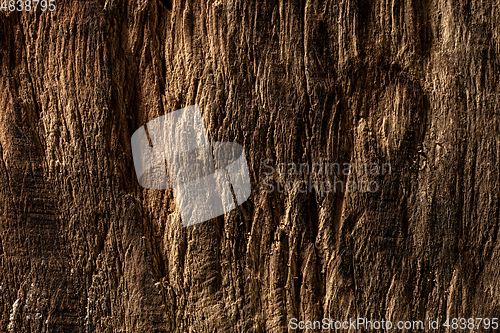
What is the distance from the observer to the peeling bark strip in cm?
126

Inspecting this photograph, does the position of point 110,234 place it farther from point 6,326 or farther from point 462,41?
point 462,41

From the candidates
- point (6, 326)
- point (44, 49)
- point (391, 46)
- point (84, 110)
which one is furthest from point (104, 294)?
point (391, 46)

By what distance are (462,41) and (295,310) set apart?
1.17 metres

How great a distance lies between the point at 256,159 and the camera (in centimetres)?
129
